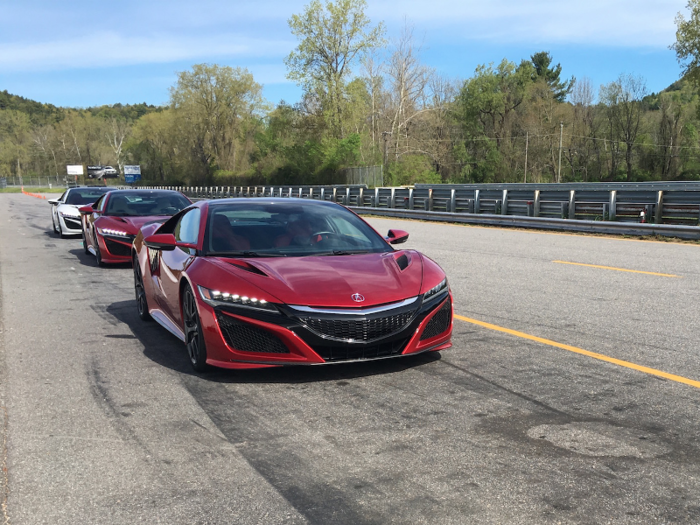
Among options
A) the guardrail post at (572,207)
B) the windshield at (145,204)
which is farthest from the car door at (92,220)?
the guardrail post at (572,207)

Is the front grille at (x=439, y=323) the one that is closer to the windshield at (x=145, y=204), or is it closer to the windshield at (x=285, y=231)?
the windshield at (x=285, y=231)

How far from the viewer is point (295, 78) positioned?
58.8 meters

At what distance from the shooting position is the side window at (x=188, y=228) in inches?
247

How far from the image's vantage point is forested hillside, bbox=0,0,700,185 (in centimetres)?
6078

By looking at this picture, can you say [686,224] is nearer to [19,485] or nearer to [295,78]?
[19,485]

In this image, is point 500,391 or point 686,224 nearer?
point 500,391

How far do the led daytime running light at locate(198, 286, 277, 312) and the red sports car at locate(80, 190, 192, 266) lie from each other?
283 inches

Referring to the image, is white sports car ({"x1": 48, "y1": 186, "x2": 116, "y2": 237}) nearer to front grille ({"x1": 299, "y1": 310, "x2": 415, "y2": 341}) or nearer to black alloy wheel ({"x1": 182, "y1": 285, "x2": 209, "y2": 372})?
black alloy wheel ({"x1": 182, "y1": 285, "x2": 209, "y2": 372})

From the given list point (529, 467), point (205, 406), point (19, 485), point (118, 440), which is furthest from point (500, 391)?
point (19, 485)

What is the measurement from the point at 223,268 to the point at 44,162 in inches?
6363

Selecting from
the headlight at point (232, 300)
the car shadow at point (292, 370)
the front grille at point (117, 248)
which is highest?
the headlight at point (232, 300)

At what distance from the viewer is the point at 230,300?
5.02 meters

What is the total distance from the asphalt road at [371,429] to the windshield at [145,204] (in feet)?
18.7

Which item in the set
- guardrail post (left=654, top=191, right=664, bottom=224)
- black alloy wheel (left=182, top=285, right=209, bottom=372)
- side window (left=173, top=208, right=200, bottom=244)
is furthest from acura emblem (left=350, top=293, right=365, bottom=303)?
guardrail post (left=654, top=191, right=664, bottom=224)
